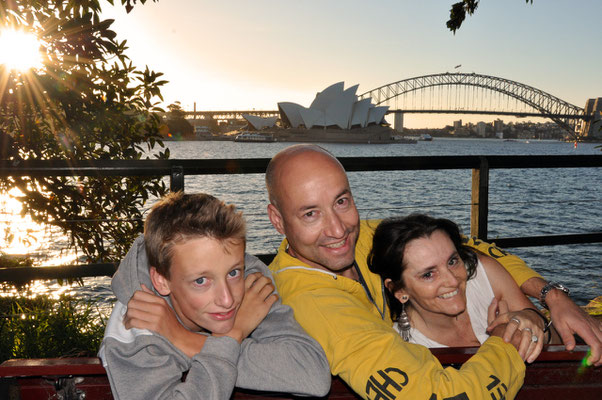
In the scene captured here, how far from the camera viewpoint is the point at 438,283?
6.56 ft

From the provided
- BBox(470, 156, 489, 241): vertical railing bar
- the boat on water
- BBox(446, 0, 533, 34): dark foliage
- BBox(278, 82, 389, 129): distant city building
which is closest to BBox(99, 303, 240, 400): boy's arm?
BBox(470, 156, 489, 241): vertical railing bar

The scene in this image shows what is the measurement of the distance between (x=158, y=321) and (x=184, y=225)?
30 centimetres

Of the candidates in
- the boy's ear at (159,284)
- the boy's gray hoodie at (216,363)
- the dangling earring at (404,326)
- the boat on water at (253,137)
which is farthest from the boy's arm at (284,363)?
the boat on water at (253,137)

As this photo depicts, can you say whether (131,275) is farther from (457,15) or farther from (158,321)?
(457,15)

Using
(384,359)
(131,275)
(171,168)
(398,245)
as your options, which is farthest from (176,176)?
(384,359)

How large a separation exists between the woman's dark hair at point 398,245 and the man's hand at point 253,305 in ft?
2.07

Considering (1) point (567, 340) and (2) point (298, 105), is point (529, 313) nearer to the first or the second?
(1) point (567, 340)

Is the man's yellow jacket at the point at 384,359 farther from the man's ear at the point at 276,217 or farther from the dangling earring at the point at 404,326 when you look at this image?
the dangling earring at the point at 404,326

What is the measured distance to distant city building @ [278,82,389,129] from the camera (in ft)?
233

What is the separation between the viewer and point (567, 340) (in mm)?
1767

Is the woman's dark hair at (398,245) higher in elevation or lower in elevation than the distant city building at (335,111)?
lower

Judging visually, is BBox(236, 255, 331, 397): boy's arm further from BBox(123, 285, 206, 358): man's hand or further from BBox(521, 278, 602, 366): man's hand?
BBox(521, 278, 602, 366): man's hand

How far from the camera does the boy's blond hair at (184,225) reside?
1516 mm

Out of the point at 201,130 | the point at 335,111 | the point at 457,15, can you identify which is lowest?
the point at 457,15
